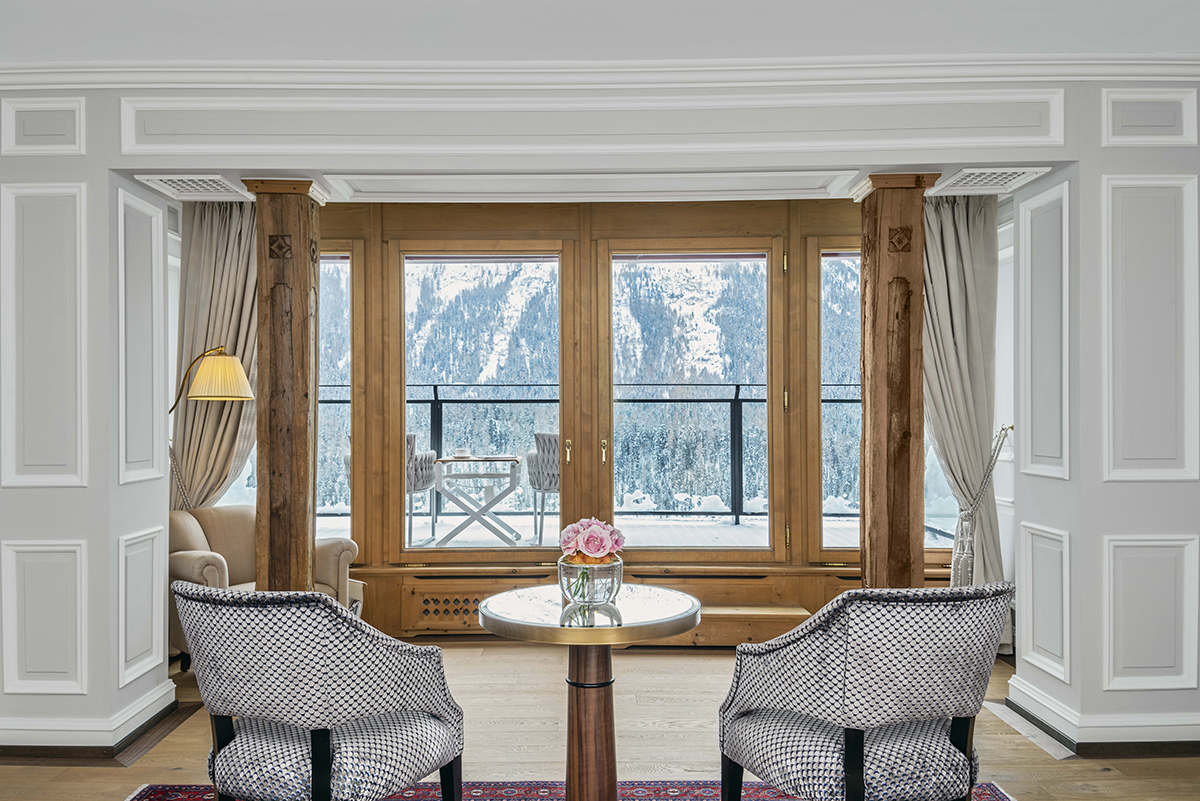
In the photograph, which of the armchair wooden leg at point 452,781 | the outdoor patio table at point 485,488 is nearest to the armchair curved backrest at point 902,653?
the armchair wooden leg at point 452,781

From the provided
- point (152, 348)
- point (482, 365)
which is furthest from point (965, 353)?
point (152, 348)

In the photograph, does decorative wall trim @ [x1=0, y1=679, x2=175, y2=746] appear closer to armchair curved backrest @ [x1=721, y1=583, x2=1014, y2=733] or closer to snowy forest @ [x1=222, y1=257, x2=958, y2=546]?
snowy forest @ [x1=222, y1=257, x2=958, y2=546]

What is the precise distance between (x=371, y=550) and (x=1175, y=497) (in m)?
4.06

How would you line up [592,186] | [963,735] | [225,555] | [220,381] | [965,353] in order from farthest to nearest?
[965,353] < [225,555] < [220,381] < [592,186] < [963,735]

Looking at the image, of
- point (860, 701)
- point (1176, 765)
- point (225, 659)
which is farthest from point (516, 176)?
point (1176, 765)

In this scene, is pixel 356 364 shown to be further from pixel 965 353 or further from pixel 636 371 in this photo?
pixel 965 353

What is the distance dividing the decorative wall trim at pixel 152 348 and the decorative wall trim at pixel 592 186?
2.74 feet

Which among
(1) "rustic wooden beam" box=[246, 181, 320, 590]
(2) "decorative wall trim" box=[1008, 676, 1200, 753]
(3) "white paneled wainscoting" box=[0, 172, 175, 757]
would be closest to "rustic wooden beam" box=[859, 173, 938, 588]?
(2) "decorative wall trim" box=[1008, 676, 1200, 753]

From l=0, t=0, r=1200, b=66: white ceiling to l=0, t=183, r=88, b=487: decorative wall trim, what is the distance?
514mm

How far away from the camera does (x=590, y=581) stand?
256 cm

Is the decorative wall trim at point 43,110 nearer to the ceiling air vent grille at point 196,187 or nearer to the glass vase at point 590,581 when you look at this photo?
the ceiling air vent grille at point 196,187

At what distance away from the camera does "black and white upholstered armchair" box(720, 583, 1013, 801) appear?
2033 millimetres

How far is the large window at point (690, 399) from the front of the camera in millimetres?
4883

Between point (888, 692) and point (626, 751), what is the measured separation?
1471 millimetres
